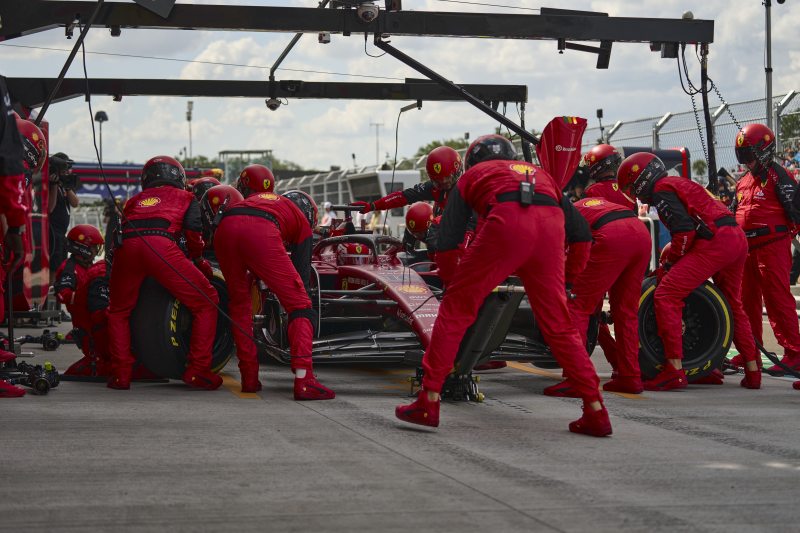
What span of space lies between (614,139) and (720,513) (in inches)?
745

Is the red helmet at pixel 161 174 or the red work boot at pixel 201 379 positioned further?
the red helmet at pixel 161 174

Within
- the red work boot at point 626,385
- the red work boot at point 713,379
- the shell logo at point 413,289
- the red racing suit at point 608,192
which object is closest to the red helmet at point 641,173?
the red racing suit at point 608,192

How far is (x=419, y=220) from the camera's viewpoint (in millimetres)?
10219

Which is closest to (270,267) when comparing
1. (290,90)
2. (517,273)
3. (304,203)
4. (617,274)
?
(304,203)

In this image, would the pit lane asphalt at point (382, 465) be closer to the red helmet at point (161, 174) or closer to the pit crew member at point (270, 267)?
the pit crew member at point (270, 267)

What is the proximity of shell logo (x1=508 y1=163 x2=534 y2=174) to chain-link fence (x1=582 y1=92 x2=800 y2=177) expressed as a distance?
9560 mm

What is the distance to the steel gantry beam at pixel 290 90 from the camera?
48.6 ft

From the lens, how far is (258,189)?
905 cm

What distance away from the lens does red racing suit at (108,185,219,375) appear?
851cm

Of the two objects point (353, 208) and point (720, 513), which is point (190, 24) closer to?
point (353, 208)

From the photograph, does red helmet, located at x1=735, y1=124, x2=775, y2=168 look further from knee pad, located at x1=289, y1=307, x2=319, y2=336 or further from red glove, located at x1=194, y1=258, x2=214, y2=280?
red glove, located at x1=194, y1=258, x2=214, y2=280

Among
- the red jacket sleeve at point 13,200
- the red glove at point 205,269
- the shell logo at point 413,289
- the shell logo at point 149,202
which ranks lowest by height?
the shell logo at point 413,289

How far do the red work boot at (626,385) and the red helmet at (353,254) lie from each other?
2689 mm

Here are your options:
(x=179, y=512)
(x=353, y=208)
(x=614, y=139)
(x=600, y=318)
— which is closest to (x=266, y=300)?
(x=353, y=208)
